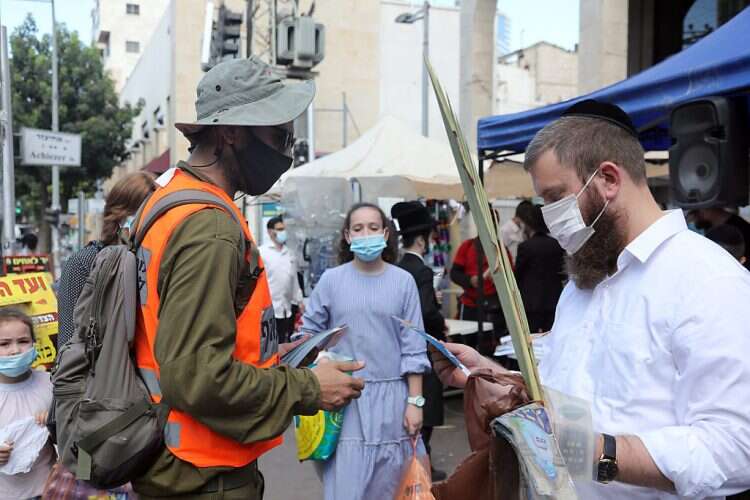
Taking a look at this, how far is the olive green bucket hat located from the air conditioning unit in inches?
395

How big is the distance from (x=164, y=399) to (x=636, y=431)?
113 centimetres

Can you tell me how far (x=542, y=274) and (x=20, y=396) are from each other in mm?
4719

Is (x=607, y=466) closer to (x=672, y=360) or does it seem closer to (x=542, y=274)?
A: (x=672, y=360)

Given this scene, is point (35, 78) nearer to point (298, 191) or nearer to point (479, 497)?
point (298, 191)

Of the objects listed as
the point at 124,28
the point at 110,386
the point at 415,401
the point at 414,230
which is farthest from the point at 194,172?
the point at 124,28

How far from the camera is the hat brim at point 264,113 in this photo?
191 centimetres

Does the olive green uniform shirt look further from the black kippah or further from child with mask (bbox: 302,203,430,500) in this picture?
child with mask (bbox: 302,203,430,500)

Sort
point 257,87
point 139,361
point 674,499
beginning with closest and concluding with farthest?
point 674,499 → point 139,361 → point 257,87

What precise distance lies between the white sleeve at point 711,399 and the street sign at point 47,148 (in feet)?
37.4

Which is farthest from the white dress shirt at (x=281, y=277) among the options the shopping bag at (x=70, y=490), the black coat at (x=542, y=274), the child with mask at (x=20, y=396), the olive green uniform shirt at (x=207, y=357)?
the olive green uniform shirt at (x=207, y=357)

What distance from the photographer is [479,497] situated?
5.40ft

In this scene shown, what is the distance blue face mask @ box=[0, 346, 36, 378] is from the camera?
3200 mm

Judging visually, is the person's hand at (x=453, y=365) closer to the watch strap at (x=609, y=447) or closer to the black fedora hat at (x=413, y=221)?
the watch strap at (x=609, y=447)

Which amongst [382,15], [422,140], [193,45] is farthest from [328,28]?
[422,140]
